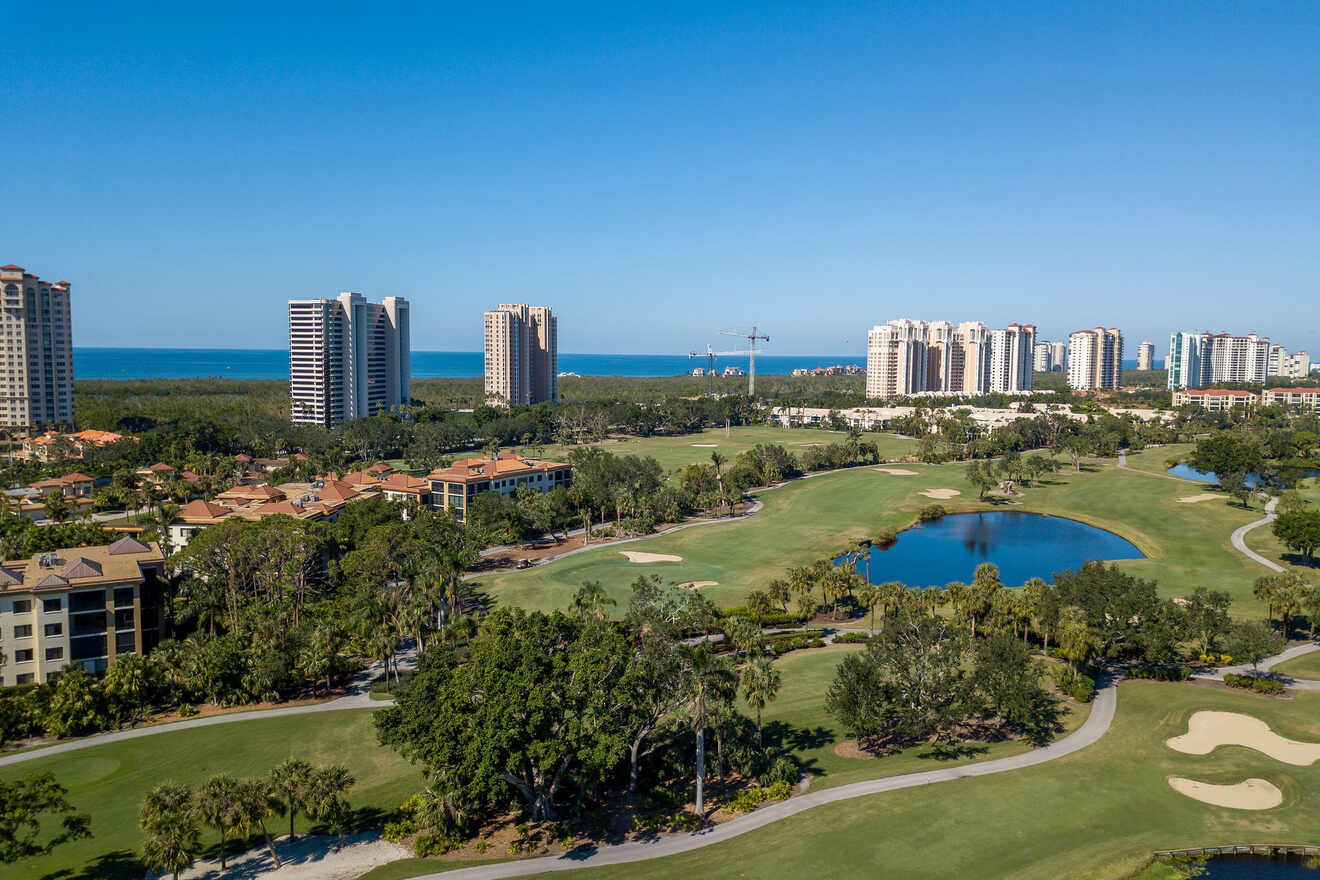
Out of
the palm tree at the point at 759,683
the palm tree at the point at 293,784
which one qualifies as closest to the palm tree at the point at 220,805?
the palm tree at the point at 293,784

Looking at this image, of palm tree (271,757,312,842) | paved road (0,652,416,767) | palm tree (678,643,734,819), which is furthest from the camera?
paved road (0,652,416,767)

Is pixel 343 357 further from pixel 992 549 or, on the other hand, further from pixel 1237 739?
pixel 1237 739

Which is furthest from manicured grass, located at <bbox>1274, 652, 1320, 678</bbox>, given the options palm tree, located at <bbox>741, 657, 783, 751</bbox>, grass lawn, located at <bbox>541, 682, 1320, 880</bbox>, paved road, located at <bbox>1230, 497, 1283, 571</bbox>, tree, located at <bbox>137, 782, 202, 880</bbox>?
tree, located at <bbox>137, 782, 202, 880</bbox>

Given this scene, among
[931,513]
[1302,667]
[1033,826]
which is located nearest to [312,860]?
[1033,826]

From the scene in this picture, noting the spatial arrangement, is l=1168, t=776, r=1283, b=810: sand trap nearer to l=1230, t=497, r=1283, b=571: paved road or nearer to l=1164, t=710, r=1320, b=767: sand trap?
l=1164, t=710, r=1320, b=767: sand trap

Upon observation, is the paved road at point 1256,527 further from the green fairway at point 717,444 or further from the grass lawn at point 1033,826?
the green fairway at point 717,444
